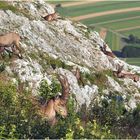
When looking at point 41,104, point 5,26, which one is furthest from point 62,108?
point 5,26

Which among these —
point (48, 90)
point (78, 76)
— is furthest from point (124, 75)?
point (48, 90)

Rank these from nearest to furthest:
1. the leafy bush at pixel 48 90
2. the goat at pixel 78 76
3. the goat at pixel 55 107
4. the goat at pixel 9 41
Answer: the goat at pixel 55 107, the leafy bush at pixel 48 90, the goat at pixel 9 41, the goat at pixel 78 76

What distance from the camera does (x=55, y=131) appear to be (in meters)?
32.5

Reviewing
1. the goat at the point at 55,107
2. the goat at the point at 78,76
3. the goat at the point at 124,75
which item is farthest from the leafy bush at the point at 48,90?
the goat at the point at 124,75

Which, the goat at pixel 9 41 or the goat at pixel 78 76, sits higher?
the goat at pixel 9 41

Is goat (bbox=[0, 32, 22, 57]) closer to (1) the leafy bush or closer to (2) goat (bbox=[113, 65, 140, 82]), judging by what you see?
(1) the leafy bush

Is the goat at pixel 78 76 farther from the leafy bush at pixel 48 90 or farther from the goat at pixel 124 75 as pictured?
the goat at pixel 124 75

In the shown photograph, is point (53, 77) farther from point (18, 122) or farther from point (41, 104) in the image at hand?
point (18, 122)

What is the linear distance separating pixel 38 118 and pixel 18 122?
344 cm

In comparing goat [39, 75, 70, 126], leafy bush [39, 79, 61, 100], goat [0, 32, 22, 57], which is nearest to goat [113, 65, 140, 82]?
goat [0, 32, 22, 57]

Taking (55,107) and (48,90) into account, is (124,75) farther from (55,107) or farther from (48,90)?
(55,107)

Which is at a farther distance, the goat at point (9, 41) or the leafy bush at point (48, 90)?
the goat at point (9, 41)

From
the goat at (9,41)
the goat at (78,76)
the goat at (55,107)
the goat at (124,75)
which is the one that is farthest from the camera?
the goat at (124,75)

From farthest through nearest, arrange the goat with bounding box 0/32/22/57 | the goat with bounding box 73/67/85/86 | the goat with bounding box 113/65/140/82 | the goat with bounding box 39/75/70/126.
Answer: the goat with bounding box 113/65/140/82
the goat with bounding box 73/67/85/86
the goat with bounding box 0/32/22/57
the goat with bounding box 39/75/70/126
